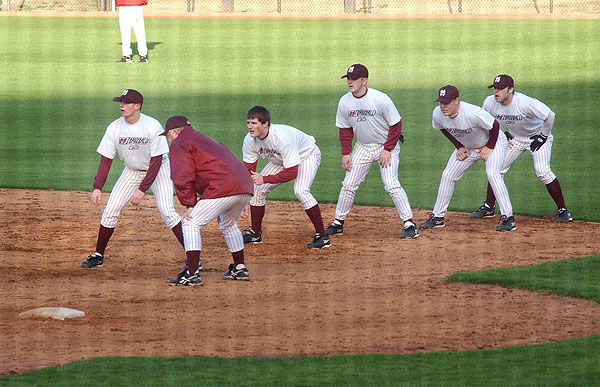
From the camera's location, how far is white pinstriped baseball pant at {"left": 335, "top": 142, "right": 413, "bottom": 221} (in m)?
10.6

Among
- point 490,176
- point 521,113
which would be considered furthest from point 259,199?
point 521,113

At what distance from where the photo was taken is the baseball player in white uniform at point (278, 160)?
368 inches

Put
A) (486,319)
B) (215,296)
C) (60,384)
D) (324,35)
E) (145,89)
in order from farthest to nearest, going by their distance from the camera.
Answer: (324,35), (145,89), (215,296), (486,319), (60,384)

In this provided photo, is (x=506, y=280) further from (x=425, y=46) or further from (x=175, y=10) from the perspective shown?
(x=175, y=10)

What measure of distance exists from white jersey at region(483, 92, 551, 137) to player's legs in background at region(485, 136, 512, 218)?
35 centimetres

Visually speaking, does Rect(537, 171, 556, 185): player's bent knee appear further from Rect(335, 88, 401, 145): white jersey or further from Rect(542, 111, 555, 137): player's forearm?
Rect(335, 88, 401, 145): white jersey

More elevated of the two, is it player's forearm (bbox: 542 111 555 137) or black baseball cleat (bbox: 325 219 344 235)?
player's forearm (bbox: 542 111 555 137)

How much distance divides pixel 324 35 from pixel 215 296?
23639 mm

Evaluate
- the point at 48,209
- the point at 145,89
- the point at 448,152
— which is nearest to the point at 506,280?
the point at 48,209

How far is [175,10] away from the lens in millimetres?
38438

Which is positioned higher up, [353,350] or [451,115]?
[451,115]

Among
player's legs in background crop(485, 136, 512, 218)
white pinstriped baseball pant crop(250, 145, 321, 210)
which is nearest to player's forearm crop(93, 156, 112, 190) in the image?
white pinstriped baseball pant crop(250, 145, 321, 210)

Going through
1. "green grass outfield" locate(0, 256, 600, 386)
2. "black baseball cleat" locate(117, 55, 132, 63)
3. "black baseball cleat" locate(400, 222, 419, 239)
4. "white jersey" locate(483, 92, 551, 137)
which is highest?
"white jersey" locate(483, 92, 551, 137)

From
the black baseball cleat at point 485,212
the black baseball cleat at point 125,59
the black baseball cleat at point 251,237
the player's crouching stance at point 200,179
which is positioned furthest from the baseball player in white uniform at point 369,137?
the black baseball cleat at point 125,59
